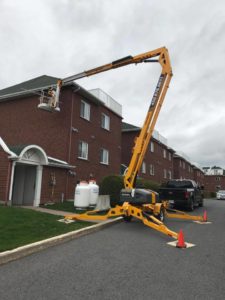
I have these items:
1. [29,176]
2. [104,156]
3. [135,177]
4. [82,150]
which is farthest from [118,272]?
[104,156]

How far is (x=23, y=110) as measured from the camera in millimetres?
20172

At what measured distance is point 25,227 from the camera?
8305 millimetres

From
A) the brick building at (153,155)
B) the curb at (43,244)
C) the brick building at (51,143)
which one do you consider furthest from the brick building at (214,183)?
the curb at (43,244)

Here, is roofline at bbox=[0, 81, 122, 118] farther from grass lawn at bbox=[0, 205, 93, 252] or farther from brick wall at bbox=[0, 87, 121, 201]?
grass lawn at bbox=[0, 205, 93, 252]

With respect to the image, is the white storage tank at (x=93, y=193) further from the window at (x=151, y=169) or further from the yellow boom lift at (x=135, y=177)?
the window at (x=151, y=169)

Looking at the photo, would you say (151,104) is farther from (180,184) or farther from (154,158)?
(154,158)

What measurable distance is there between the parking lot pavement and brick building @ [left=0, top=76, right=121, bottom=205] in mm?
7590

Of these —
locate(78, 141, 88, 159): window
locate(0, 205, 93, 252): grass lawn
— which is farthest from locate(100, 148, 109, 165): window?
locate(0, 205, 93, 252): grass lawn

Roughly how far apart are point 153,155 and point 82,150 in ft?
57.1

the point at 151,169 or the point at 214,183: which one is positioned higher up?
the point at 214,183

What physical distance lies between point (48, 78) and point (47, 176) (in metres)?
10.1

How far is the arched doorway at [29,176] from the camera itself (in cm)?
1401

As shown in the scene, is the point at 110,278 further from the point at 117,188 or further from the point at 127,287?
the point at 117,188

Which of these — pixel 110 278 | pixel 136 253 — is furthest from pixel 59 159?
pixel 110 278
